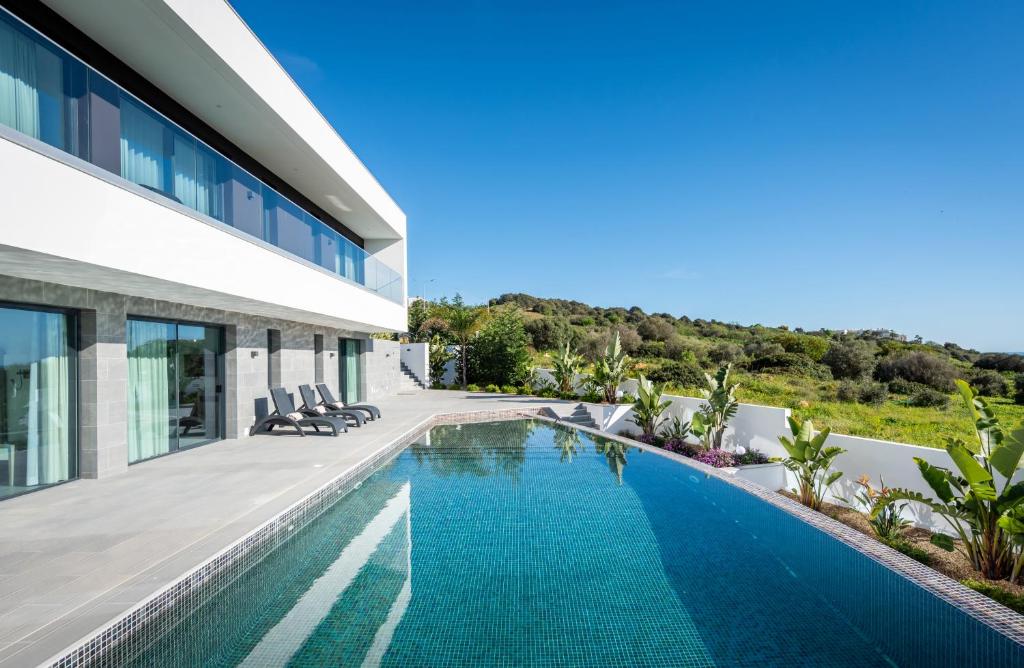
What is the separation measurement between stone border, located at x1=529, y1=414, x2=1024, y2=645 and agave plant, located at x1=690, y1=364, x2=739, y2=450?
2512mm

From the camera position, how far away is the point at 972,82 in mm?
14398

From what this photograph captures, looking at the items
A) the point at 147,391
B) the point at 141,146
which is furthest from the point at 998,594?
the point at 147,391

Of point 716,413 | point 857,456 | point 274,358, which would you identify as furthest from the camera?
point 274,358

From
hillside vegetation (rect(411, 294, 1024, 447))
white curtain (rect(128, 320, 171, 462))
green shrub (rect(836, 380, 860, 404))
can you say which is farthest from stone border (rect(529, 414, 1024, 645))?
white curtain (rect(128, 320, 171, 462))

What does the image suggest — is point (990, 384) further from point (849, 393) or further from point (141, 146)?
point (141, 146)

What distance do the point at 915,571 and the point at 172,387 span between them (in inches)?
446

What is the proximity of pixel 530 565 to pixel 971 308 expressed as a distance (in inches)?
1188

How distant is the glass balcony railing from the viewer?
16.5ft

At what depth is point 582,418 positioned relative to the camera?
1680 cm

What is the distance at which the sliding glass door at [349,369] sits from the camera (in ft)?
59.3

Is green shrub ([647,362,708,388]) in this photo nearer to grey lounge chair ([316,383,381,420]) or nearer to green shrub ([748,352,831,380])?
green shrub ([748,352,831,380])

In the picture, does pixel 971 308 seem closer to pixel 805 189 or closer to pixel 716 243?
pixel 805 189

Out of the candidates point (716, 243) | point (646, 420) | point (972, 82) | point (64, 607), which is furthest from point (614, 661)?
point (716, 243)

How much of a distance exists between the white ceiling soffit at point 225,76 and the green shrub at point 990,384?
69.4 feet
